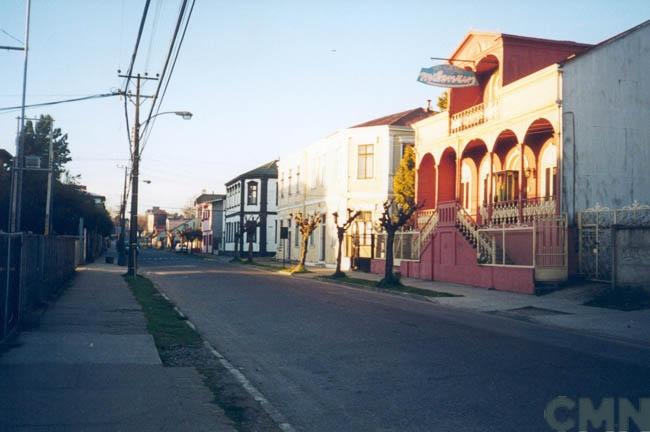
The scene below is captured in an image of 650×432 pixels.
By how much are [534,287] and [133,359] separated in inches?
596

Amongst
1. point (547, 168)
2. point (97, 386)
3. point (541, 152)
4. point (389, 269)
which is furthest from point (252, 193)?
point (97, 386)

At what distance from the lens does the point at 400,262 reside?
3325 centimetres

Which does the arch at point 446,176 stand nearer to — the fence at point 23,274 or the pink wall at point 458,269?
the pink wall at point 458,269

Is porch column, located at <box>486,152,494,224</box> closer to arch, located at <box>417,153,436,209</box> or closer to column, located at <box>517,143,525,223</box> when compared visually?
column, located at <box>517,143,525,223</box>

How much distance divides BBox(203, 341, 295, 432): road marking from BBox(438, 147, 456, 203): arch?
24.2 m

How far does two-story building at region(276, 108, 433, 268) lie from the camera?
139 ft

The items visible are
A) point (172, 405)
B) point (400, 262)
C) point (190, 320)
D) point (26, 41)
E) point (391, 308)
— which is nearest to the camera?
point (172, 405)

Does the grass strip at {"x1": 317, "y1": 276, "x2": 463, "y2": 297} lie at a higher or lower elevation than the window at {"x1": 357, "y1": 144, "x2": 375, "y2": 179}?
lower

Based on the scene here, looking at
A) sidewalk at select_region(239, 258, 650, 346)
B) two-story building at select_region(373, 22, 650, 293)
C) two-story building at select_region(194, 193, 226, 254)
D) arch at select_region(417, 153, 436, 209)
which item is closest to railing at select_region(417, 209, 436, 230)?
arch at select_region(417, 153, 436, 209)

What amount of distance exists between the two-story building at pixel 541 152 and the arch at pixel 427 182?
4.37 metres

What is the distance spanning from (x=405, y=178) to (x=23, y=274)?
92.2 ft

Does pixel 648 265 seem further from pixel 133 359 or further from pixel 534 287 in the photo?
pixel 133 359

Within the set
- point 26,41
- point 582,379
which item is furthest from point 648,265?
point 26,41

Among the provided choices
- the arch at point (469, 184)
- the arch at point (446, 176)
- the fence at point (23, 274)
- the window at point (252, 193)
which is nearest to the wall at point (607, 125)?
the arch at point (469, 184)
